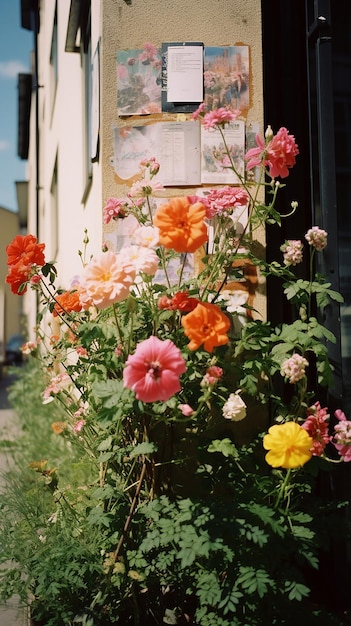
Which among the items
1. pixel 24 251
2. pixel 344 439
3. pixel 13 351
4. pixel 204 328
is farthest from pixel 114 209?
pixel 13 351

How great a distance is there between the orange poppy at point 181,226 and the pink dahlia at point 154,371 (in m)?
0.36

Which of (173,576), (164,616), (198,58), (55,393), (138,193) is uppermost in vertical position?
(198,58)

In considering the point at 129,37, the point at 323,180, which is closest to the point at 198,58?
the point at 129,37

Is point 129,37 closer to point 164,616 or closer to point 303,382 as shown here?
point 303,382

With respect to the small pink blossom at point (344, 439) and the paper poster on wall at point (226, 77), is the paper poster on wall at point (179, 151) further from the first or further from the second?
the small pink blossom at point (344, 439)

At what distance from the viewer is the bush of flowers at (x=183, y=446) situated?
2.19 m

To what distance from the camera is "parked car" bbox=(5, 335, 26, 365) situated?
976 inches

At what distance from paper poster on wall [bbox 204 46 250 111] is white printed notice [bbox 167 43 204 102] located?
6cm

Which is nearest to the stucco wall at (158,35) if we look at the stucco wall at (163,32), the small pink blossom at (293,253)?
the stucco wall at (163,32)

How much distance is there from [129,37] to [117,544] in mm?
2321

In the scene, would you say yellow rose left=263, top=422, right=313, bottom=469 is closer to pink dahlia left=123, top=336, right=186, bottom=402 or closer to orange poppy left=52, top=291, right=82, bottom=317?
pink dahlia left=123, top=336, right=186, bottom=402

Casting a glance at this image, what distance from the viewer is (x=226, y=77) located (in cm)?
316

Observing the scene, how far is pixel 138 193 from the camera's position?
2.59 meters

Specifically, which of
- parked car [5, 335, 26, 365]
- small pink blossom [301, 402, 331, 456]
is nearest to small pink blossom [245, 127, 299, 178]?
small pink blossom [301, 402, 331, 456]
